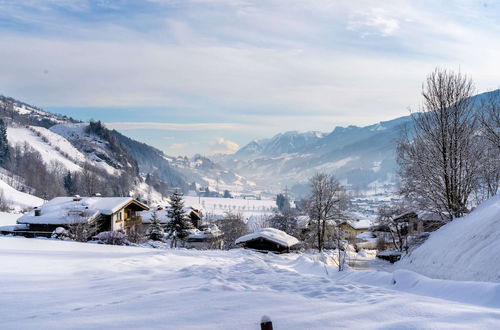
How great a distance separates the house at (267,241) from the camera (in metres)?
37.7

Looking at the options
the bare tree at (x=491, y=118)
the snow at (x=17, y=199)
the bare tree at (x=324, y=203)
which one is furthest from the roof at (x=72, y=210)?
the snow at (x=17, y=199)

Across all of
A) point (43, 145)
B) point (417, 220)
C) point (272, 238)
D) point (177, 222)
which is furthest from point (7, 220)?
point (43, 145)

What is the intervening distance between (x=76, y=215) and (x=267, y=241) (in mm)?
20057

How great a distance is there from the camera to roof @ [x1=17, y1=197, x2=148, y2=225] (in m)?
38.9

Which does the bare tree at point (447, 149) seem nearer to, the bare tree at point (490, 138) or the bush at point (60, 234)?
the bare tree at point (490, 138)

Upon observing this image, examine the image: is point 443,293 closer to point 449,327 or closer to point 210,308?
point 449,327

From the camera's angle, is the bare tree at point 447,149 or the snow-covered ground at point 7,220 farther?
the snow-covered ground at point 7,220

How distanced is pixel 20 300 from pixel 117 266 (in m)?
6.36

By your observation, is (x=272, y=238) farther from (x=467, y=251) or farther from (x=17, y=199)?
(x=17, y=199)

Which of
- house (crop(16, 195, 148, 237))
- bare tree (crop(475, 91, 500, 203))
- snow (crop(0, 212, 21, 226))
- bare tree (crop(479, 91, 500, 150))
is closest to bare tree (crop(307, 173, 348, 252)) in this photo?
house (crop(16, 195, 148, 237))

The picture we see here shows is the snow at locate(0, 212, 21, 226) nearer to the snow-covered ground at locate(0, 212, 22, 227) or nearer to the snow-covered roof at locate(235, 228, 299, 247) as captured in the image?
the snow-covered ground at locate(0, 212, 22, 227)

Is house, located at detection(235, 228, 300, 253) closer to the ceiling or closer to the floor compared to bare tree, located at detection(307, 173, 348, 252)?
closer to the floor

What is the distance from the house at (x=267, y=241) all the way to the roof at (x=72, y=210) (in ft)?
52.7

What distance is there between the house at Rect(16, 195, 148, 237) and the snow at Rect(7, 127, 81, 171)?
446ft
